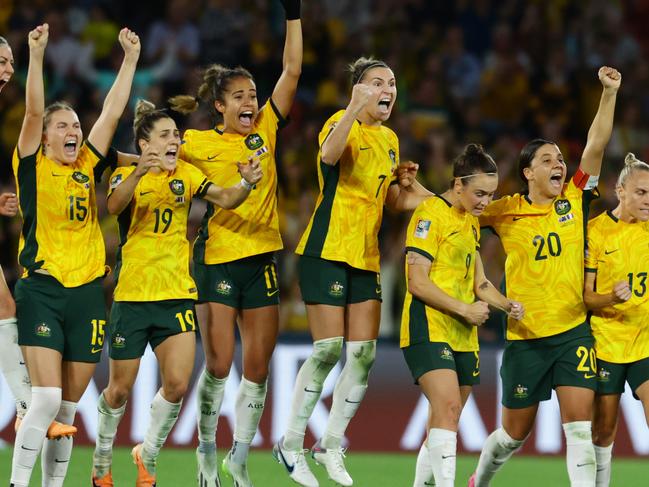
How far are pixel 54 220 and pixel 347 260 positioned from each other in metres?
1.92

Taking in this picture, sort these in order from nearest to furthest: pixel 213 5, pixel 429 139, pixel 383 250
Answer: pixel 383 250, pixel 429 139, pixel 213 5

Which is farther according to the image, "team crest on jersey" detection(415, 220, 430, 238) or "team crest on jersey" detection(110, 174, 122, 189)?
"team crest on jersey" detection(110, 174, 122, 189)

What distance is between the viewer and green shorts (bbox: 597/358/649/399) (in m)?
8.09

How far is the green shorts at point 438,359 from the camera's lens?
7789 millimetres

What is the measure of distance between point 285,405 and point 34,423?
4.10 metres

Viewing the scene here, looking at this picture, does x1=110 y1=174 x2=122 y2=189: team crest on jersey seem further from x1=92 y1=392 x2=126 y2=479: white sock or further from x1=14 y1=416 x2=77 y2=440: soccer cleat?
x1=14 y1=416 x2=77 y2=440: soccer cleat

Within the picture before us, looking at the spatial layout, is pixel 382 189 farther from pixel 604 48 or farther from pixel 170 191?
pixel 604 48

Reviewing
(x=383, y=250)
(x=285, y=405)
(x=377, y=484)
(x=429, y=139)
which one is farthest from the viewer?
(x=429, y=139)

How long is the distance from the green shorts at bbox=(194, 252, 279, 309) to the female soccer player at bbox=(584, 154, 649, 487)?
2127mm

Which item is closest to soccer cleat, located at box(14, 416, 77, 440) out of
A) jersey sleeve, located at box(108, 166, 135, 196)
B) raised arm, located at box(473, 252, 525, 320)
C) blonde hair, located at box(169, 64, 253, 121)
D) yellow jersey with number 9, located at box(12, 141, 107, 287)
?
yellow jersey with number 9, located at box(12, 141, 107, 287)

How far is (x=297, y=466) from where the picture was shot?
28.3ft

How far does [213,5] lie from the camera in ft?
50.2

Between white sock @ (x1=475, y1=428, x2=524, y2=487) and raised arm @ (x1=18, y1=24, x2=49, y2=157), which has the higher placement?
raised arm @ (x1=18, y1=24, x2=49, y2=157)

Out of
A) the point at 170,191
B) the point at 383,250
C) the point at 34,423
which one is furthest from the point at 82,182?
the point at 383,250
